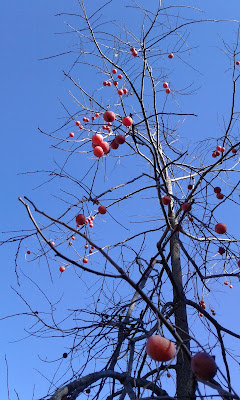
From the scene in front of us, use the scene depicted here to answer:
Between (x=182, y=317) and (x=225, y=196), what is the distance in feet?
3.12

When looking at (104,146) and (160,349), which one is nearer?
(160,349)

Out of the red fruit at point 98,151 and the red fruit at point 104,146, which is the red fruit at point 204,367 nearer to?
the red fruit at point 98,151

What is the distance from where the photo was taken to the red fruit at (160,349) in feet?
4.34

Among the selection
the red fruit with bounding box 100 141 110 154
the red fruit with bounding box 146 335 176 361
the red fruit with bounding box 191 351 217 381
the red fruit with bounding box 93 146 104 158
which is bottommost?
the red fruit with bounding box 191 351 217 381

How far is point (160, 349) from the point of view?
52.0 inches

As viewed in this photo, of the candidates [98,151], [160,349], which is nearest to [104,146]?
[98,151]

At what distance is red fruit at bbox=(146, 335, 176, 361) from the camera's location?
132 cm

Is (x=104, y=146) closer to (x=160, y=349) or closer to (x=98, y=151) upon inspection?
(x=98, y=151)

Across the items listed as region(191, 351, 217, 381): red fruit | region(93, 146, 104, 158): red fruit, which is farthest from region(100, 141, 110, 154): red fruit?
region(191, 351, 217, 381): red fruit

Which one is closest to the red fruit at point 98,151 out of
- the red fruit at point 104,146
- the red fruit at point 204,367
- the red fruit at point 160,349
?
the red fruit at point 104,146

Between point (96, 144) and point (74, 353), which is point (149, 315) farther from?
point (96, 144)

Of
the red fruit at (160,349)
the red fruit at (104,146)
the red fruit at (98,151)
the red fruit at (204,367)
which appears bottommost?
the red fruit at (204,367)

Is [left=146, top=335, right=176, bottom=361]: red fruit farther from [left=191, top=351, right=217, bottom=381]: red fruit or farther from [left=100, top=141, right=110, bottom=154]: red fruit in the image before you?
[left=100, top=141, right=110, bottom=154]: red fruit

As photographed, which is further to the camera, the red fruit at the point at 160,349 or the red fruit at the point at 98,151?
the red fruit at the point at 98,151
